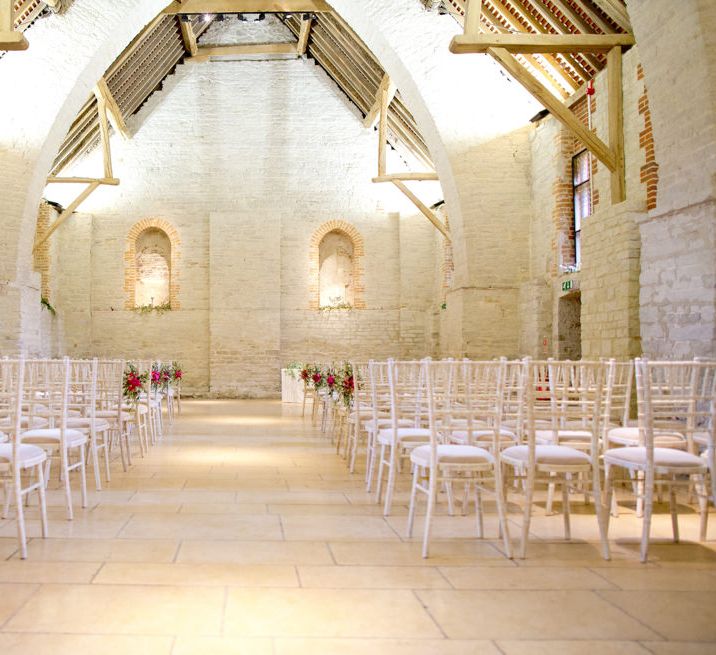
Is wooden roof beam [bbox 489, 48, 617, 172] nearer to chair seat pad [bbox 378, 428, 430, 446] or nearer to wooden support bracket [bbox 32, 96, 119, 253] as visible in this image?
chair seat pad [bbox 378, 428, 430, 446]

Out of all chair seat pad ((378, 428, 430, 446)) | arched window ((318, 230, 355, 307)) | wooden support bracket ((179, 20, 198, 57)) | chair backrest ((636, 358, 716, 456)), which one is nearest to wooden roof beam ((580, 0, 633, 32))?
chair backrest ((636, 358, 716, 456))

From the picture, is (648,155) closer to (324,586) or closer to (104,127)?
(324,586)

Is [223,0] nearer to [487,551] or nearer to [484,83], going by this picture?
[484,83]

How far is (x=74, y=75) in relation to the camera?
32.4 ft

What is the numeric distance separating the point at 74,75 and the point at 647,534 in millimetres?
9438

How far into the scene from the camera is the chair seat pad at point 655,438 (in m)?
4.07

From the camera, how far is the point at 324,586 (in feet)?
9.12

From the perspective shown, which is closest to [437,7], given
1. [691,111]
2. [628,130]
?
[628,130]

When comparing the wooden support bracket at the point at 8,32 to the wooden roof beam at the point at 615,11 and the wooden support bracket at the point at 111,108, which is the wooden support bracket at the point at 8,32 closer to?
the wooden support bracket at the point at 111,108

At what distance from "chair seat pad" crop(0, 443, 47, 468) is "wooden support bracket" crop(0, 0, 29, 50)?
5.48 m

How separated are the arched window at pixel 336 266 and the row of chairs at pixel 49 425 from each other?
9.32m

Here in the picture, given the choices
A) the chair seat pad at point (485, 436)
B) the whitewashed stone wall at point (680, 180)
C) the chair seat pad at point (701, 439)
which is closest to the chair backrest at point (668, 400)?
the chair seat pad at point (701, 439)

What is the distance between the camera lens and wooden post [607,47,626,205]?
7.96m

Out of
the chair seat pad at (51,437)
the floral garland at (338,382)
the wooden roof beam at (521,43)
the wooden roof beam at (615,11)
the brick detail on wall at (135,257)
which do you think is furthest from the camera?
the brick detail on wall at (135,257)
